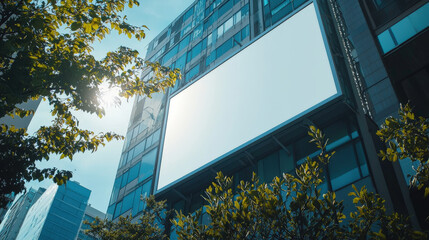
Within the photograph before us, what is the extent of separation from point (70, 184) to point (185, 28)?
300 feet

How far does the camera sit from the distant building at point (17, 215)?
409 ft

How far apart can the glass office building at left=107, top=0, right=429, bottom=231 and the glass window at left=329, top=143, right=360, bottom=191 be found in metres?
0.05

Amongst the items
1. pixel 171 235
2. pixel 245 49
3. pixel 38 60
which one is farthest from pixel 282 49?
pixel 38 60

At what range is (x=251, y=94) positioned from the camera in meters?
21.3

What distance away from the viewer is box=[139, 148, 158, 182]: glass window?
29844mm

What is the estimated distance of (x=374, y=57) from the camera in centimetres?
1820

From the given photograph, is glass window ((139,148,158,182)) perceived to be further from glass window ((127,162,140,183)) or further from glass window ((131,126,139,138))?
glass window ((131,126,139,138))

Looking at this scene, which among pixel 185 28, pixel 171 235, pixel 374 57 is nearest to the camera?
pixel 374 57

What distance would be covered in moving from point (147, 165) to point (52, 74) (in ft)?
74.7

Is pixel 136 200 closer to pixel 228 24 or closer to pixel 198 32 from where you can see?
pixel 228 24

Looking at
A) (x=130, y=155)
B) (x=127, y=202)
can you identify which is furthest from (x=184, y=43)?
(x=127, y=202)

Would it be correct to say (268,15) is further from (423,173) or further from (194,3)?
→ (423,173)

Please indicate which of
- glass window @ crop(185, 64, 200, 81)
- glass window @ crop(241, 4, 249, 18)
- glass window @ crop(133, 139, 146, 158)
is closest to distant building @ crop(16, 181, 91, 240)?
glass window @ crop(133, 139, 146, 158)

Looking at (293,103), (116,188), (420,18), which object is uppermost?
(116,188)
